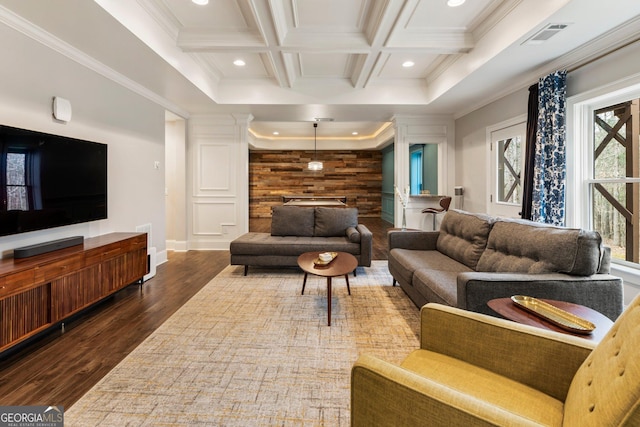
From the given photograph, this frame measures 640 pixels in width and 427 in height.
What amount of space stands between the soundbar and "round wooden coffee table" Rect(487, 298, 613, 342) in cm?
331

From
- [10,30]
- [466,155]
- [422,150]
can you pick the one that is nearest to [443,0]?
[466,155]

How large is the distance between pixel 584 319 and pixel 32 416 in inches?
114

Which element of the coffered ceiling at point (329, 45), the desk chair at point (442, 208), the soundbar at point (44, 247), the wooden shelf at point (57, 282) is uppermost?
the coffered ceiling at point (329, 45)

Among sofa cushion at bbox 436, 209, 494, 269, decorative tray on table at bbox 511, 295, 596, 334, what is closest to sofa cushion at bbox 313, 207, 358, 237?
sofa cushion at bbox 436, 209, 494, 269

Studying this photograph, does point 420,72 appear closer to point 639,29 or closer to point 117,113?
point 639,29

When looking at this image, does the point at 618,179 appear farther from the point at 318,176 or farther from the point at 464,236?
the point at 318,176

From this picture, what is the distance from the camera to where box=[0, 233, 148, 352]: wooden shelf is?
1982 millimetres

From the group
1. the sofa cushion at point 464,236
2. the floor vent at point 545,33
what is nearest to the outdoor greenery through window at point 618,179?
the floor vent at point 545,33

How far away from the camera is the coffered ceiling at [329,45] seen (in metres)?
2.59

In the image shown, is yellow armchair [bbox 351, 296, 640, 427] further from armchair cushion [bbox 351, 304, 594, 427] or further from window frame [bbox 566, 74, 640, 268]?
window frame [bbox 566, 74, 640, 268]

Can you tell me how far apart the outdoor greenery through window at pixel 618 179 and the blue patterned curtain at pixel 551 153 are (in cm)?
32

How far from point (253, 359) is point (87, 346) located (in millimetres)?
1332

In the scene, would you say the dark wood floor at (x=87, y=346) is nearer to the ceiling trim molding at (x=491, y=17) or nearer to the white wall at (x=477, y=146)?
the ceiling trim molding at (x=491, y=17)

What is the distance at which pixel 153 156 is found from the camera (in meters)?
4.51
